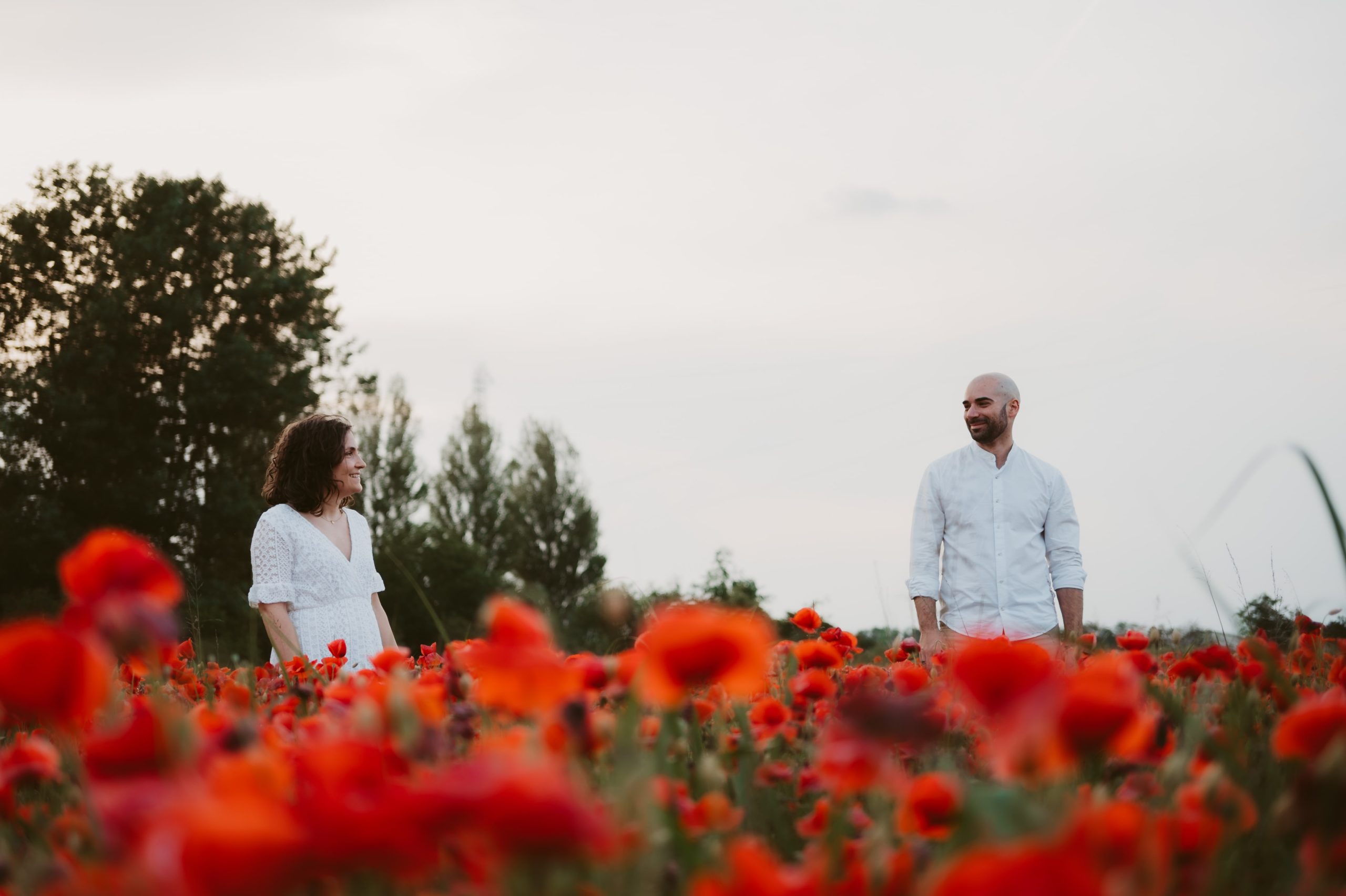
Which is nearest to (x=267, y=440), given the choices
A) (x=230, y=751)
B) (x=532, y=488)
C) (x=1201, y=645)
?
(x=532, y=488)

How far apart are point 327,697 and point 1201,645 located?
3294 millimetres

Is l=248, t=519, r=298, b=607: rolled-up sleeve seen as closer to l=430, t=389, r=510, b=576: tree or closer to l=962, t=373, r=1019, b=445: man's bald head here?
l=962, t=373, r=1019, b=445: man's bald head

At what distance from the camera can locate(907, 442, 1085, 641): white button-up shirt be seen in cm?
619

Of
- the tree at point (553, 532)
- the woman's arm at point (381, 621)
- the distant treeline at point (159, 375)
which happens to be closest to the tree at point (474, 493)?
the tree at point (553, 532)

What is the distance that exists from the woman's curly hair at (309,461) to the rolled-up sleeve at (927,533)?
331 cm

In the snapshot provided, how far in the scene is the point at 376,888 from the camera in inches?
40.6

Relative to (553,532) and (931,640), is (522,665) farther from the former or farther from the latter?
(553,532)

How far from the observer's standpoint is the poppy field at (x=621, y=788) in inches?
33.4

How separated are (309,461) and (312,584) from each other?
0.66 metres

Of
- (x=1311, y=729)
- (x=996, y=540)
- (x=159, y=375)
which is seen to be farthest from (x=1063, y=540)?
(x=159, y=375)

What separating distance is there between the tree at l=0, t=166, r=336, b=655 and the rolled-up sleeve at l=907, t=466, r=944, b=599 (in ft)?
55.1

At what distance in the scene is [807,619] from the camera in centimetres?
320

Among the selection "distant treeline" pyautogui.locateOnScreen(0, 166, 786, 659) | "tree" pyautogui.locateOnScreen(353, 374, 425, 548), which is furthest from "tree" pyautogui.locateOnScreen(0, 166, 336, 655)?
"tree" pyautogui.locateOnScreen(353, 374, 425, 548)

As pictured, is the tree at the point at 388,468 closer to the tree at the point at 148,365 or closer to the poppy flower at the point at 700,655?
the tree at the point at 148,365
